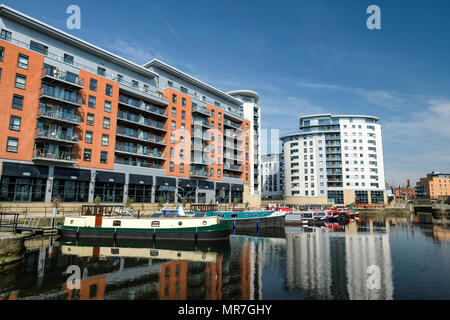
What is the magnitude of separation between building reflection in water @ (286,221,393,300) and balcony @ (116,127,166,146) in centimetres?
3530

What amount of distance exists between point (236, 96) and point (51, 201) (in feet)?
196

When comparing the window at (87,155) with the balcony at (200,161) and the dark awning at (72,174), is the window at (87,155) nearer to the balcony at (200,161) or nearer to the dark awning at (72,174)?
the dark awning at (72,174)

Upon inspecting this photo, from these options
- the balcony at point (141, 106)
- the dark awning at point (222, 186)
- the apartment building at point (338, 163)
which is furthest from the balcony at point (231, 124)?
the apartment building at point (338, 163)

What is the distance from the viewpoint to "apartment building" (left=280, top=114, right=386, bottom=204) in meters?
96.2

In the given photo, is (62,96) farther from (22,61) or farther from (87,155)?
(87,155)

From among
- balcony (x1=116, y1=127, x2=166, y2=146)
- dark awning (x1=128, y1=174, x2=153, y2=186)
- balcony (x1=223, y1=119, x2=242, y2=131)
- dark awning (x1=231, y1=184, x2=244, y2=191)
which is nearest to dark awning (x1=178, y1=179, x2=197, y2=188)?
dark awning (x1=128, y1=174, x2=153, y2=186)

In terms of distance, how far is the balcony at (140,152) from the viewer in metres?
49.1

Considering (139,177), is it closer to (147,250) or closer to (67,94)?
(67,94)

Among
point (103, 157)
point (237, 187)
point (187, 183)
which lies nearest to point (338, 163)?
point (237, 187)

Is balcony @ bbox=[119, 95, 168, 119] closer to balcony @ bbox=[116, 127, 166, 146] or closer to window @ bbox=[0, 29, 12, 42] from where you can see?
balcony @ bbox=[116, 127, 166, 146]

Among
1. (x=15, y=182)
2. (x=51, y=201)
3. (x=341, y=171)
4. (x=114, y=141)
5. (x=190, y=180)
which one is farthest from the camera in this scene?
Result: (x=341, y=171)

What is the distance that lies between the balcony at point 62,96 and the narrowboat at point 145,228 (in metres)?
20.8

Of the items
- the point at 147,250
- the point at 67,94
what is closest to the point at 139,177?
the point at 67,94

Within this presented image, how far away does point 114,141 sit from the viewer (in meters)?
47.7
